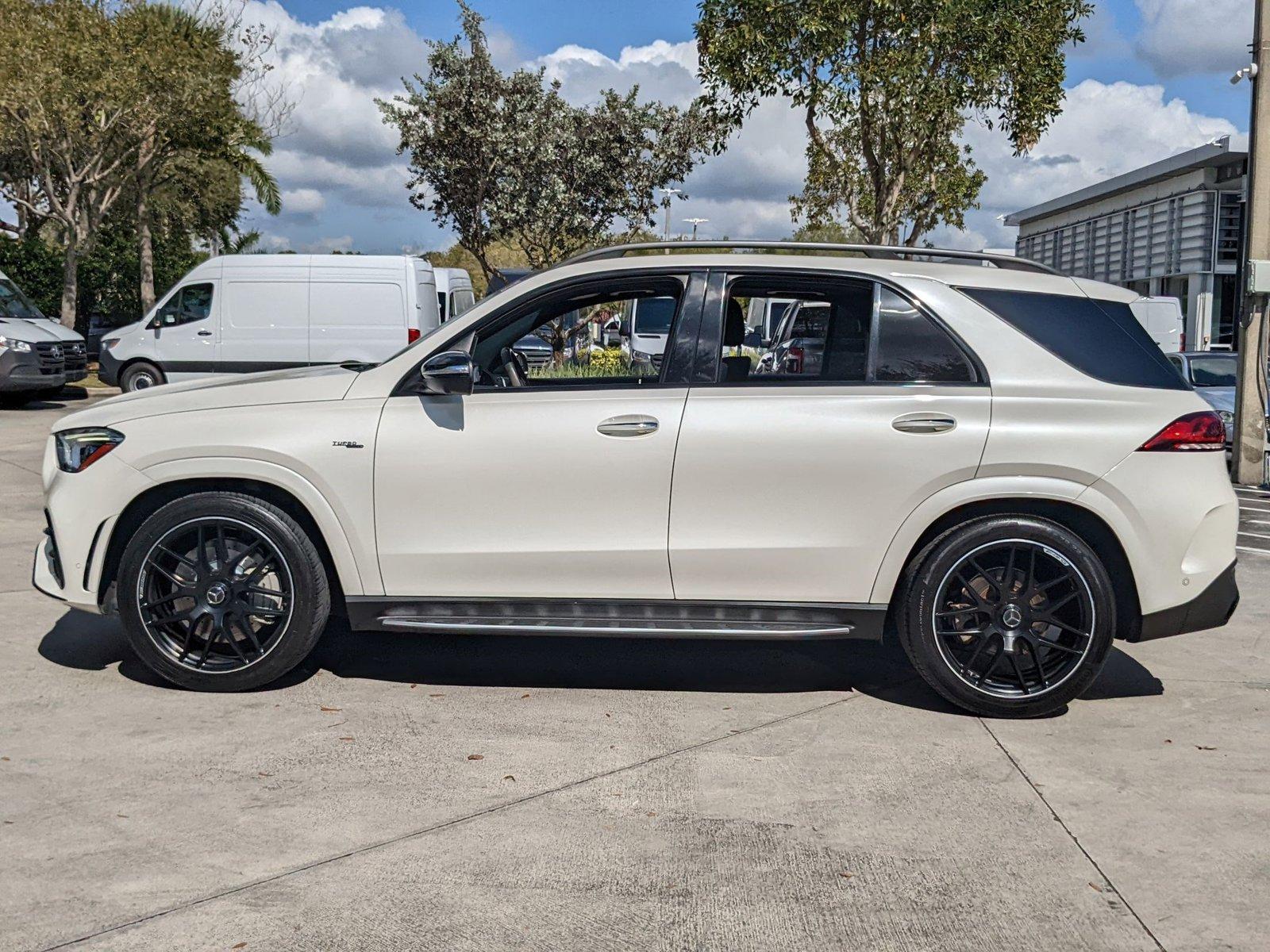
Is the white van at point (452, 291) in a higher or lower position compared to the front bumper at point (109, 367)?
higher

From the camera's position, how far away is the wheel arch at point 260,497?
5117mm

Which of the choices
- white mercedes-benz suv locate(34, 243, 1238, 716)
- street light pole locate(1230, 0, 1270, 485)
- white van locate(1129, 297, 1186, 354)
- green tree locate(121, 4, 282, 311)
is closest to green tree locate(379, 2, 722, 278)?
green tree locate(121, 4, 282, 311)

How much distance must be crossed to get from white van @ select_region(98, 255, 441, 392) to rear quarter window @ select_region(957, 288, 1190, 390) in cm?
1376

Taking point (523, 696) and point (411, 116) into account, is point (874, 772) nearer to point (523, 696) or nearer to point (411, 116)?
point (523, 696)

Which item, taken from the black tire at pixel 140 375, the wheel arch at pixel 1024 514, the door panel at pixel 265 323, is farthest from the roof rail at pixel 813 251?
the black tire at pixel 140 375

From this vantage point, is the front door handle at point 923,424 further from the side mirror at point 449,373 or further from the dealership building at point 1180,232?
the dealership building at point 1180,232

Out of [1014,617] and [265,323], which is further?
[265,323]

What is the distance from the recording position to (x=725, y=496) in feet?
16.3

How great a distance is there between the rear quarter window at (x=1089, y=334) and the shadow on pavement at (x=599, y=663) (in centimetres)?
139

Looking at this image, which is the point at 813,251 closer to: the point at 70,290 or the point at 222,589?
the point at 222,589

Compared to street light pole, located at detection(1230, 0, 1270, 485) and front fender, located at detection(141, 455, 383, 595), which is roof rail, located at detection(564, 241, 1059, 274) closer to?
front fender, located at detection(141, 455, 383, 595)

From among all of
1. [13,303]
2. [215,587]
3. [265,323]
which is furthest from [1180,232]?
[215,587]

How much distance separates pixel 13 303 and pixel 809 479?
64.6 ft

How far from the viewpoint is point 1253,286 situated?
1193cm
